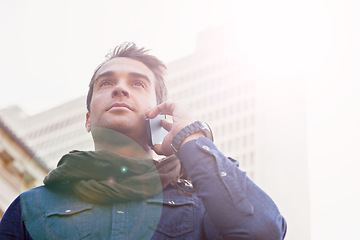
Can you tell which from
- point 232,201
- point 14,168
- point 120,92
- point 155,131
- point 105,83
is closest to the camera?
point 232,201

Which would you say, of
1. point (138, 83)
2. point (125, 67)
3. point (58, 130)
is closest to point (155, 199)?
point (138, 83)

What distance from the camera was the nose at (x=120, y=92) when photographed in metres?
3.76

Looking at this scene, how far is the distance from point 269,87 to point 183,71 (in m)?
15.1

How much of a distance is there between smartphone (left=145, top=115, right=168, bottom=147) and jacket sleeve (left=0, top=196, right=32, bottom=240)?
1.08 meters

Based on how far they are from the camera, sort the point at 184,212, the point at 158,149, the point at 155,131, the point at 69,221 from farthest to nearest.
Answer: the point at 155,131 → the point at 158,149 → the point at 184,212 → the point at 69,221

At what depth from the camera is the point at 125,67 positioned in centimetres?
412

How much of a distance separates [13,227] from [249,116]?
7099 cm

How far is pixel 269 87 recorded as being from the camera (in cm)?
7606

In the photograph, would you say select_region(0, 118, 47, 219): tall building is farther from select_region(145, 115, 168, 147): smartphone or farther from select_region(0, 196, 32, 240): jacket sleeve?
select_region(0, 196, 32, 240): jacket sleeve

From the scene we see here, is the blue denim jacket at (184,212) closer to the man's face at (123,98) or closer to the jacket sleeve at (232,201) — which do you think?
the jacket sleeve at (232,201)

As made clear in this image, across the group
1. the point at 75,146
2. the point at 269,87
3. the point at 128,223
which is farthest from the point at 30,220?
the point at 75,146

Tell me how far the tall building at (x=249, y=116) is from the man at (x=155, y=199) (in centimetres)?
6586

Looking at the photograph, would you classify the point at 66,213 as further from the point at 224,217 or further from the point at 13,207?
the point at 224,217

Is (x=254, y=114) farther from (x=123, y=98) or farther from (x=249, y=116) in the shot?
(x=123, y=98)
